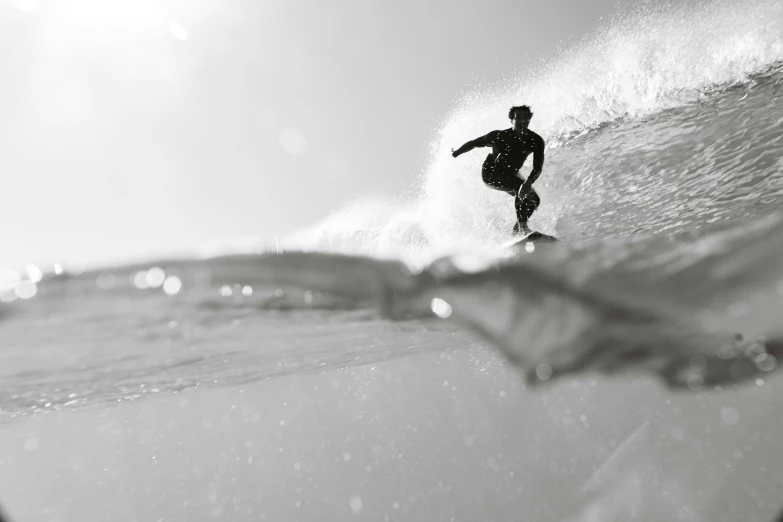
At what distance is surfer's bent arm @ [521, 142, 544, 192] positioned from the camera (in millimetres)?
6918

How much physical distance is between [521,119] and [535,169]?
956 millimetres

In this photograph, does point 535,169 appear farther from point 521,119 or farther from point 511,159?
point 521,119

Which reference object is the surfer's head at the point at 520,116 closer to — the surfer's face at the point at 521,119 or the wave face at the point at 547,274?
the surfer's face at the point at 521,119

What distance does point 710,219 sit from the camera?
828cm

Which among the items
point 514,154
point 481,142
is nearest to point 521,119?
point 514,154

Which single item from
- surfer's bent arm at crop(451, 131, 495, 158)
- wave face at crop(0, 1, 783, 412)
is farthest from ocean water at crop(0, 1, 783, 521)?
surfer's bent arm at crop(451, 131, 495, 158)

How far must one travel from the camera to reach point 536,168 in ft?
23.2

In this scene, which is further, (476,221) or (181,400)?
(181,400)

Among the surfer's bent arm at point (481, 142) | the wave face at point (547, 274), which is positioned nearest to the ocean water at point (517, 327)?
the wave face at point (547, 274)

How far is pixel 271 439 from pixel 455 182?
27.1 m

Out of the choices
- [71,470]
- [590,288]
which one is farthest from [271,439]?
[590,288]

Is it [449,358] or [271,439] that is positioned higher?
[449,358]

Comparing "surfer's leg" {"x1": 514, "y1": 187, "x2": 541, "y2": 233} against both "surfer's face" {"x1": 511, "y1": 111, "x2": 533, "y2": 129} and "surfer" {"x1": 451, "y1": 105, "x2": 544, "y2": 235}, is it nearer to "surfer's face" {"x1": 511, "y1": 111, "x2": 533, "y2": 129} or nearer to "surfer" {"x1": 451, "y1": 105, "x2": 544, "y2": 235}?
"surfer" {"x1": 451, "y1": 105, "x2": 544, "y2": 235}

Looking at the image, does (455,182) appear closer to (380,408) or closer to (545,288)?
(545,288)
